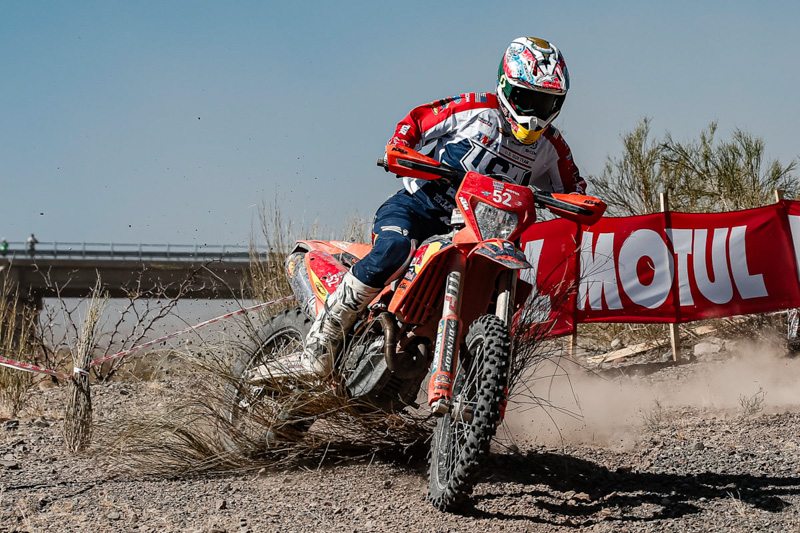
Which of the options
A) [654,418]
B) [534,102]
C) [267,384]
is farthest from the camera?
[654,418]

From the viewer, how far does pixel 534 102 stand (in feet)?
13.3

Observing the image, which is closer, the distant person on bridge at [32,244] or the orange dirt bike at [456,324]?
the orange dirt bike at [456,324]

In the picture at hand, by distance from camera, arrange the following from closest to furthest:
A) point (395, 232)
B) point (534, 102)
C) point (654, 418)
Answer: point (534, 102) → point (395, 232) → point (654, 418)

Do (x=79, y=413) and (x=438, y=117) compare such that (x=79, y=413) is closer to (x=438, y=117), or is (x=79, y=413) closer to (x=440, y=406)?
(x=440, y=406)

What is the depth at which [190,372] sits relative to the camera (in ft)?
15.6

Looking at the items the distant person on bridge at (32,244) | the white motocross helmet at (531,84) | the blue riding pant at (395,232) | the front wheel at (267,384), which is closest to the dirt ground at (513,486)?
the front wheel at (267,384)

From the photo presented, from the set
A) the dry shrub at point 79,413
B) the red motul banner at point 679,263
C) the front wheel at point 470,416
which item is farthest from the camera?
the red motul banner at point 679,263

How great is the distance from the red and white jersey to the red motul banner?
4.21 m

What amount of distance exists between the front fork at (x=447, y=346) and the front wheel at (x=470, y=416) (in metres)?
0.07

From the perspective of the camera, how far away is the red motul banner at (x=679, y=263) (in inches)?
342

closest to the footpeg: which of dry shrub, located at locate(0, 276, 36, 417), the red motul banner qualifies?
dry shrub, located at locate(0, 276, 36, 417)

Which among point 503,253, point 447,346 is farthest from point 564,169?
point 447,346

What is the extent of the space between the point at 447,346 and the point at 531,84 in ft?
4.26

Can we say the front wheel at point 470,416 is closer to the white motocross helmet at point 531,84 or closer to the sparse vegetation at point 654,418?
the white motocross helmet at point 531,84
